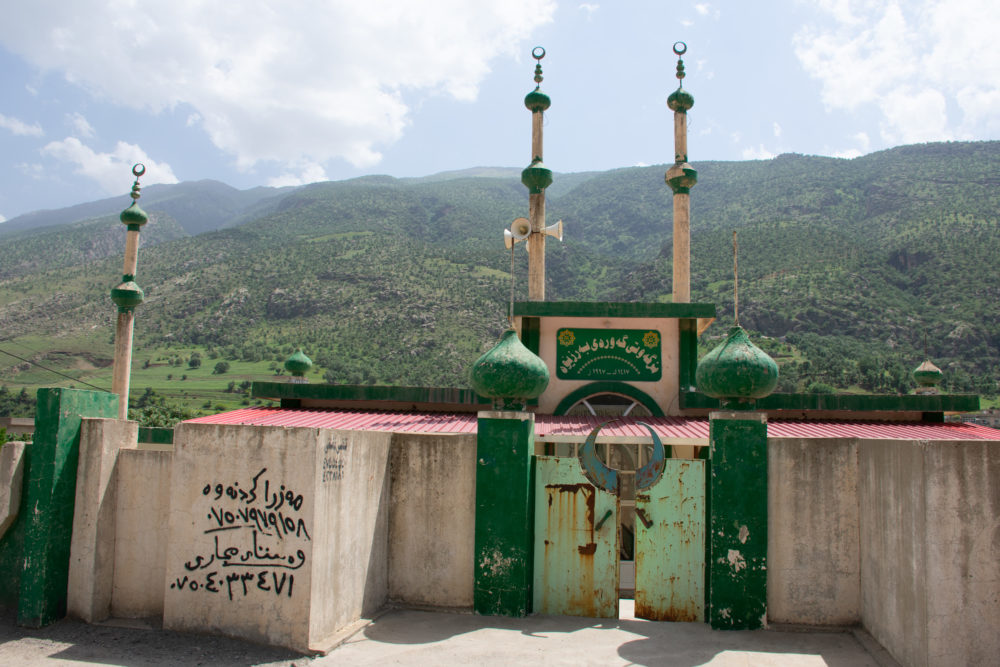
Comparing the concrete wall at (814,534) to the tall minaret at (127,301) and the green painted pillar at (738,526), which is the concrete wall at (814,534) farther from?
the tall minaret at (127,301)

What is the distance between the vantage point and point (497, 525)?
25.3 ft

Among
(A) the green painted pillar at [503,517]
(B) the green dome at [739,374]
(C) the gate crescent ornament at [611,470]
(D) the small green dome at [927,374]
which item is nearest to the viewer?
(B) the green dome at [739,374]

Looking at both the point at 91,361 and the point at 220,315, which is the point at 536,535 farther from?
the point at 220,315

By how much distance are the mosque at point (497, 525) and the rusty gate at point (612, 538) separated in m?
0.02

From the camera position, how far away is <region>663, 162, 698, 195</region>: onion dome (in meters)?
15.6

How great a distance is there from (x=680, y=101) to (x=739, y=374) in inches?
399

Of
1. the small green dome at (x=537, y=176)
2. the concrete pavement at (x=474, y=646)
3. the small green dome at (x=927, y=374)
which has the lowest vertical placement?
A: the concrete pavement at (x=474, y=646)

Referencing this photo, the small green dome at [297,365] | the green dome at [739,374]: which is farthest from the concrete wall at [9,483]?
the green dome at [739,374]

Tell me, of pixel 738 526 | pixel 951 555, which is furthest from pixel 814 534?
pixel 951 555

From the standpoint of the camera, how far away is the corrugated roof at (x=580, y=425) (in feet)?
33.7

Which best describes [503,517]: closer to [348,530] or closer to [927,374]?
[348,530]

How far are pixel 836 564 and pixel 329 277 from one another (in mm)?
75554

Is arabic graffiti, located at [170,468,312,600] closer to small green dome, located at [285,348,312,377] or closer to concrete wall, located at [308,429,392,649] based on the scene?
concrete wall, located at [308,429,392,649]

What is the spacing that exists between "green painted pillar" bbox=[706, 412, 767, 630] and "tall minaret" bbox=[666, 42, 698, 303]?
831 centimetres
